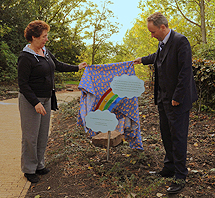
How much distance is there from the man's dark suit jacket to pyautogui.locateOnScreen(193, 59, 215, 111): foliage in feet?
11.7

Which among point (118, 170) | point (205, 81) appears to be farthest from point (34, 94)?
point (205, 81)

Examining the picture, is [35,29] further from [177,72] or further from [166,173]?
[166,173]

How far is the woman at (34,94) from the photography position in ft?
10.8

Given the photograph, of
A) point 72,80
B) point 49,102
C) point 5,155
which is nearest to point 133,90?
point 49,102

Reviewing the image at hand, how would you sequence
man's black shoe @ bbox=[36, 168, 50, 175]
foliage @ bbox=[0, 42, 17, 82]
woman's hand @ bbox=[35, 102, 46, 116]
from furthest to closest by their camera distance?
foliage @ bbox=[0, 42, 17, 82]
man's black shoe @ bbox=[36, 168, 50, 175]
woman's hand @ bbox=[35, 102, 46, 116]

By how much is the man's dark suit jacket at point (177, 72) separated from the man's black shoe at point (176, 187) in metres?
0.91

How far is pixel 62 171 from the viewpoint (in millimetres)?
3809

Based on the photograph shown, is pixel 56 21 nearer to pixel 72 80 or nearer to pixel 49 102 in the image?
pixel 72 80

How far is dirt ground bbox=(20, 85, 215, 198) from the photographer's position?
321cm

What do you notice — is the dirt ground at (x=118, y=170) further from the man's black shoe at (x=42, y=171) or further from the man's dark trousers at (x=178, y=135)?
the man's dark trousers at (x=178, y=135)

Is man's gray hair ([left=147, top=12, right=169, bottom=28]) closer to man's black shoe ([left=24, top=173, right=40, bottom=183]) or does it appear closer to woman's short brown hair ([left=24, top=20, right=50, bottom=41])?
woman's short brown hair ([left=24, top=20, right=50, bottom=41])

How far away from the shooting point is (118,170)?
368 centimetres

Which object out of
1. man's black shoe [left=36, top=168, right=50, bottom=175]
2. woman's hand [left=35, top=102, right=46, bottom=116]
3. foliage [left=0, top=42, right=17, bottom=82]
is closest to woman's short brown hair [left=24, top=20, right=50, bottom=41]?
woman's hand [left=35, top=102, right=46, bottom=116]

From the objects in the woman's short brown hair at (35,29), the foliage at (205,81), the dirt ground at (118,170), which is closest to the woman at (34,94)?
the woman's short brown hair at (35,29)
